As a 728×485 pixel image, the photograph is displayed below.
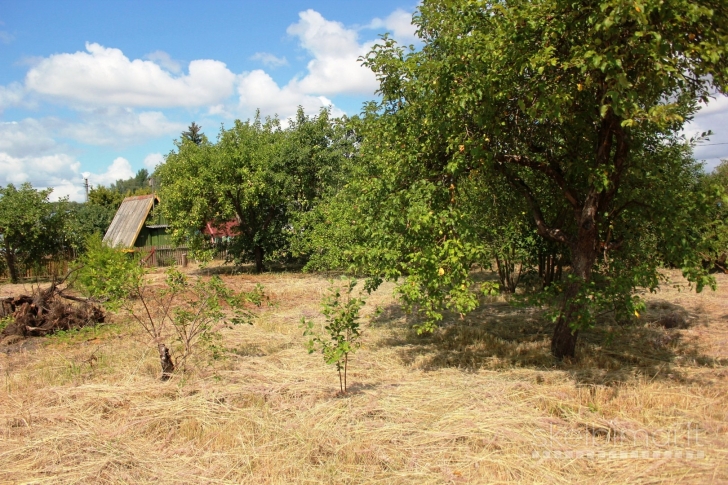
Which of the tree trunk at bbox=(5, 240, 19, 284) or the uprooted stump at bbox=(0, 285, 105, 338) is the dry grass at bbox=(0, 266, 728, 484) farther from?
the tree trunk at bbox=(5, 240, 19, 284)

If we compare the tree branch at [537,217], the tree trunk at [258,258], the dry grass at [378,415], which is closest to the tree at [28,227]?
the tree trunk at [258,258]

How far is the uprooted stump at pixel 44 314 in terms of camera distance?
873 cm

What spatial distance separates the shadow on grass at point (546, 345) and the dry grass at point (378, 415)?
0.05 meters

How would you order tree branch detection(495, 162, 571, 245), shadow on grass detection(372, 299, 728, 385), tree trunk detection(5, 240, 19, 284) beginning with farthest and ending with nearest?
tree trunk detection(5, 240, 19, 284) → tree branch detection(495, 162, 571, 245) → shadow on grass detection(372, 299, 728, 385)

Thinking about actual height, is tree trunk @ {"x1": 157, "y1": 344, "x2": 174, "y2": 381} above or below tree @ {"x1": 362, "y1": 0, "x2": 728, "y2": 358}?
below

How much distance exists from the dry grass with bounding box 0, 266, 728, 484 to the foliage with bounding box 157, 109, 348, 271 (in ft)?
33.9

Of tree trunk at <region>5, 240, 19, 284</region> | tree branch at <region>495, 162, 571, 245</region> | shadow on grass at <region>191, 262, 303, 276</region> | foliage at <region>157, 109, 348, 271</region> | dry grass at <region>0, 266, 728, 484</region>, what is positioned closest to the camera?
dry grass at <region>0, 266, 728, 484</region>

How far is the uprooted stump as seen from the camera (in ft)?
28.6

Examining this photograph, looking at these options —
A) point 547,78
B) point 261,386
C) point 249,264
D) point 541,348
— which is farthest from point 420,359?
point 249,264

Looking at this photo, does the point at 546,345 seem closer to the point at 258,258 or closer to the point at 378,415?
the point at 378,415

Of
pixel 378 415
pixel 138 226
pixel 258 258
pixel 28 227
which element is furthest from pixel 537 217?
pixel 138 226

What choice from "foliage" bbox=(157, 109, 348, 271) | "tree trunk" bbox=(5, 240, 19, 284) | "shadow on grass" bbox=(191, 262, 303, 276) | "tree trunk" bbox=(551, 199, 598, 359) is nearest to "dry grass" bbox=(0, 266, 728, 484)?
"tree trunk" bbox=(551, 199, 598, 359)

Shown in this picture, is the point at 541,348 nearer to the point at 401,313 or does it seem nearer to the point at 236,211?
the point at 401,313

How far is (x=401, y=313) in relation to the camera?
10414 millimetres
